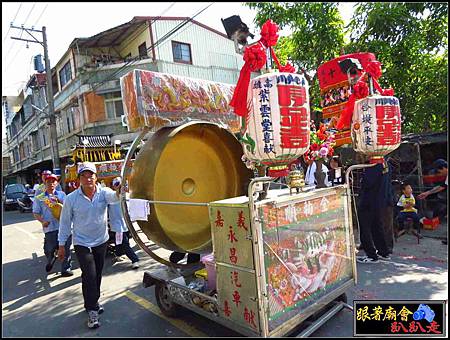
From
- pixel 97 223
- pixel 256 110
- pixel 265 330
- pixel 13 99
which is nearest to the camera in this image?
pixel 265 330

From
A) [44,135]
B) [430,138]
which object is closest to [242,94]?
[430,138]

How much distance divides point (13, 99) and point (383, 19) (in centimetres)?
3859

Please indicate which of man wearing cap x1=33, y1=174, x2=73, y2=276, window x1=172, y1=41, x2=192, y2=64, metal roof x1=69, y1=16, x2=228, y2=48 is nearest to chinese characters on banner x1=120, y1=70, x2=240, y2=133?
man wearing cap x1=33, y1=174, x2=73, y2=276

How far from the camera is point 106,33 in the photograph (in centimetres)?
1675

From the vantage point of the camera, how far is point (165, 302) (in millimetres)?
3773

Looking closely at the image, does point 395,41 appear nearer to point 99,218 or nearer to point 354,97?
point 354,97

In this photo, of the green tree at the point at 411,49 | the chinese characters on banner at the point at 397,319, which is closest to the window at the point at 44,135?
the green tree at the point at 411,49

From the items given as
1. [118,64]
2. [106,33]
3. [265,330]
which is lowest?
[265,330]

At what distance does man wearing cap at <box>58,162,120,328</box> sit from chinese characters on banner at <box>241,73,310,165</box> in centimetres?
195

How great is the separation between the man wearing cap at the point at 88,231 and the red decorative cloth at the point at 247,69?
1.86m

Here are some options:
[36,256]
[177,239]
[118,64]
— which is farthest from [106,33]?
[177,239]

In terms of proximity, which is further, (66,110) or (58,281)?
(66,110)

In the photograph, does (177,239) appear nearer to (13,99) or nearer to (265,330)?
(265,330)

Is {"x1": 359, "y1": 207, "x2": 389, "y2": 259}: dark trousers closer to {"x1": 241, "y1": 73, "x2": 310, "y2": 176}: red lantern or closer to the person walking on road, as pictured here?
the person walking on road
